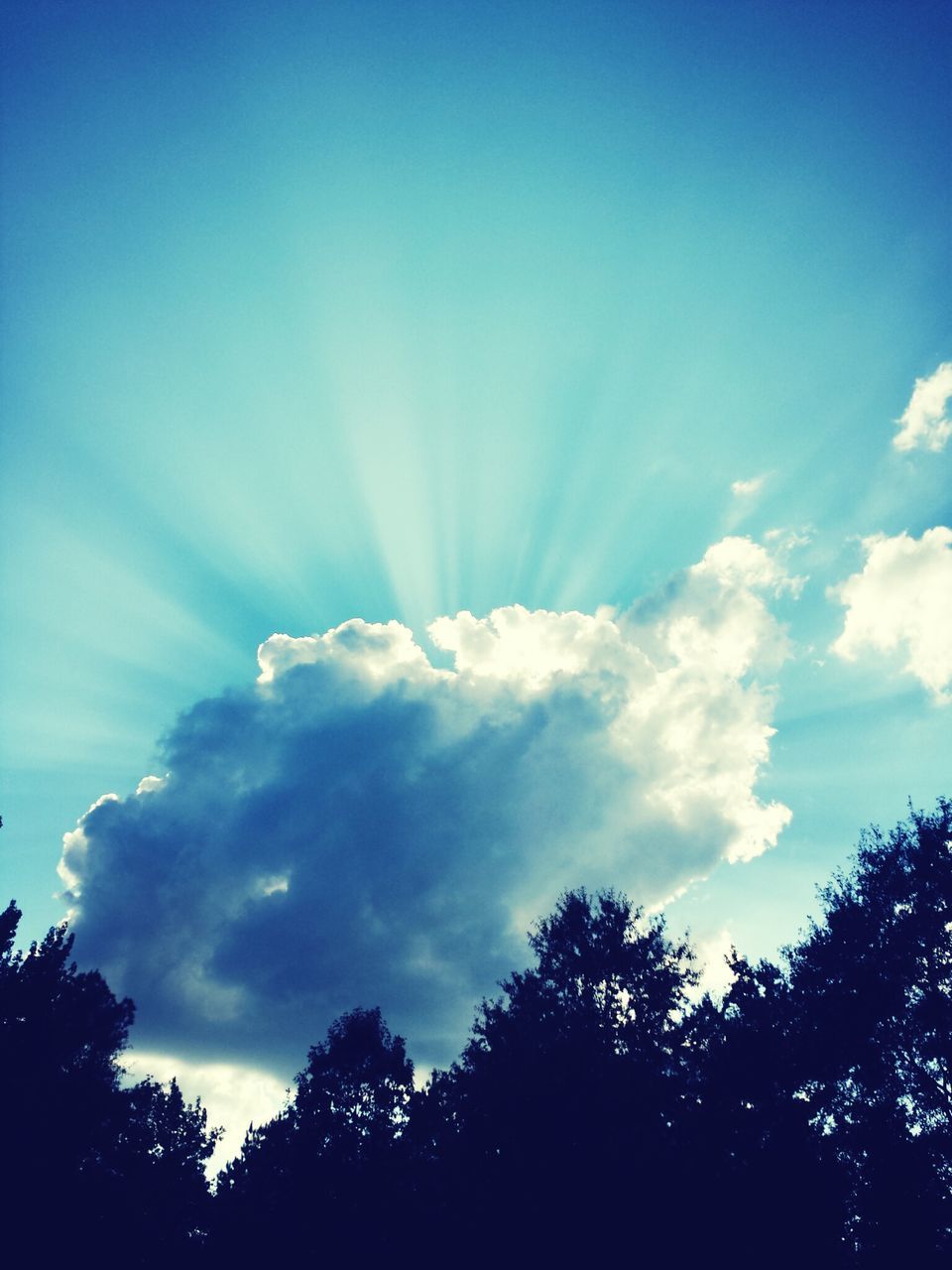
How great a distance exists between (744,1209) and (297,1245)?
24.2 meters

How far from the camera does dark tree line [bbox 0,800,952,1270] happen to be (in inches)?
623

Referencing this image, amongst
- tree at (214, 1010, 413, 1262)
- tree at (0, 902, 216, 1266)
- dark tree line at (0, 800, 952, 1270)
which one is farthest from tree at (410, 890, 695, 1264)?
tree at (0, 902, 216, 1266)

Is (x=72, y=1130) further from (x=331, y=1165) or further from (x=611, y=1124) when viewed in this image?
(x=611, y=1124)

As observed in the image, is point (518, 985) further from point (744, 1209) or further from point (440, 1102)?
point (744, 1209)

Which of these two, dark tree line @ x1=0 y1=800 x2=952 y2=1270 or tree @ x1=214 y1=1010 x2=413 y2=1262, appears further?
tree @ x1=214 y1=1010 x2=413 y2=1262

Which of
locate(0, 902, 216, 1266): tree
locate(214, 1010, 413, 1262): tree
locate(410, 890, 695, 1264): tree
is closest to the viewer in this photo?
locate(410, 890, 695, 1264): tree

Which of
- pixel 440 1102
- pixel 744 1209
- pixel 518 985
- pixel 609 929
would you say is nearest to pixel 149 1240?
pixel 440 1102

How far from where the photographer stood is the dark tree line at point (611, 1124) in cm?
1583

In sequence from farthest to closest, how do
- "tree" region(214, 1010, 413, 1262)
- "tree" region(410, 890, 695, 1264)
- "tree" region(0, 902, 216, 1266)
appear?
1. "tree" region(214, 1010, 413, 1262)
2. "tree" region(0, 902, 216, 1266)
3. "tree" region(410, 890, 695, 1264)

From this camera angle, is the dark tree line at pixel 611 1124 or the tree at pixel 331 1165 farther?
the tree at pixel 331 1165

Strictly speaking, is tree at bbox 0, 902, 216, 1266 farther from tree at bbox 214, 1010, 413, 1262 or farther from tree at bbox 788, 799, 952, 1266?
tree at bbox 788, 799, 952, 1266

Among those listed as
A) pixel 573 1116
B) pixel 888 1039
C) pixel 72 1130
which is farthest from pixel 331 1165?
pixel 888 1039

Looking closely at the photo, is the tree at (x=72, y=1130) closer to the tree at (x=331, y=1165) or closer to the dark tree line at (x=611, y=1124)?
the dark tree line at (x=611, y=1124)

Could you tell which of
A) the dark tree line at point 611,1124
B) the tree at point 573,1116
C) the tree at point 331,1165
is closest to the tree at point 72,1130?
the dark tree line at point 611,1124
